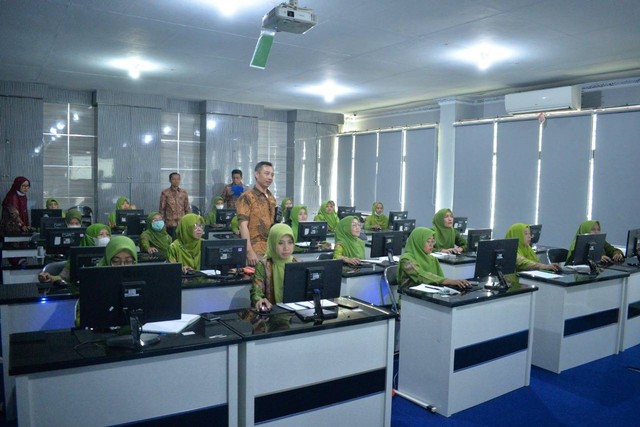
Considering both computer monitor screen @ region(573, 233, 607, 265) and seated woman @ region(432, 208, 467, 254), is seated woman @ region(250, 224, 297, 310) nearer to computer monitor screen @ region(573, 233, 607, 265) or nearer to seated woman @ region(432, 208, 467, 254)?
computer monitor screen @ region(573, 233, 607, 265)

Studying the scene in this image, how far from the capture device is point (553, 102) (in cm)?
734

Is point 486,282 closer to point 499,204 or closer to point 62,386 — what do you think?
point 62,386

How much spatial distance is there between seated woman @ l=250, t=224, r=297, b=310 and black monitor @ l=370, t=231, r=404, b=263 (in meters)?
1.84

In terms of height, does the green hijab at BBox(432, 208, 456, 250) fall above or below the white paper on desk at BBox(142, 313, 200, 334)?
above

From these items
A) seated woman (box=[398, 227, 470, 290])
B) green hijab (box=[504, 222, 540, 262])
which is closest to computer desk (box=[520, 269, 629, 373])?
green hijab (box=[504, 222, 540, 262])

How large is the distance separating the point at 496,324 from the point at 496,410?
62cm

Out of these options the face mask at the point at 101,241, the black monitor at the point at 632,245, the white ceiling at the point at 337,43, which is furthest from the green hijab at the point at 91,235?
the black monitor at the point at 632,245

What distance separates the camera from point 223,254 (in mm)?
4027

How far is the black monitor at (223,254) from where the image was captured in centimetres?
397

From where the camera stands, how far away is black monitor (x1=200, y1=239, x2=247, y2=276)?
13.0 feet

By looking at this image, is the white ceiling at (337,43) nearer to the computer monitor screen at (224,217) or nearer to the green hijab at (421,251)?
the green hijab at (421,251)

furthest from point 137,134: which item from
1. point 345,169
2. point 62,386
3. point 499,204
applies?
point 62,386

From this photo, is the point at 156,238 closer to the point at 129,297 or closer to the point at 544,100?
the point at 129,297

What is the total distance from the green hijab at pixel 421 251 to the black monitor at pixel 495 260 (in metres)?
0.42
